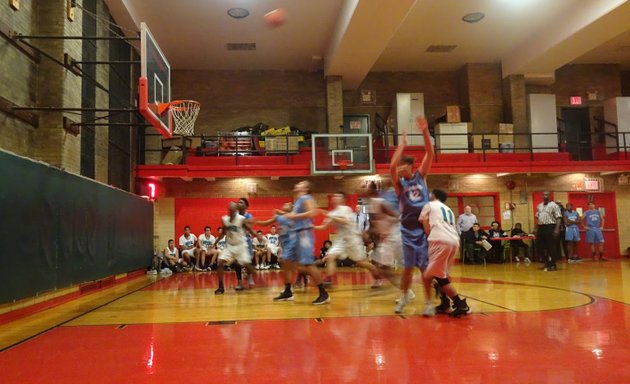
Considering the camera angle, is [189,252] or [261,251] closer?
[189,252]

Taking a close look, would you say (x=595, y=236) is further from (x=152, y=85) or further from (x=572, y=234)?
(x=152, y=85)

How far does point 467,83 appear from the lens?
18969 millimetres

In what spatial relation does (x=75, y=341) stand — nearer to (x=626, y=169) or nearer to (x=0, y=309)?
(x=0, y=309)

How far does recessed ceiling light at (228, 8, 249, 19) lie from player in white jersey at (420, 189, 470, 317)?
426 inches

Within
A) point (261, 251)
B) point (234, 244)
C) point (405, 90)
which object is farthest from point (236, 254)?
point (405, 90)

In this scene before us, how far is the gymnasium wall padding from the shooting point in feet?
19.5

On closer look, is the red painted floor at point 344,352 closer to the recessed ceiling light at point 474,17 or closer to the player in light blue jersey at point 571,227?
the player in light blue jersey at point 571,227

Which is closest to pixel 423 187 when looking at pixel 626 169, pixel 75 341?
pixel 75 341

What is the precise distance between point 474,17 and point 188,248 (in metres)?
11.3

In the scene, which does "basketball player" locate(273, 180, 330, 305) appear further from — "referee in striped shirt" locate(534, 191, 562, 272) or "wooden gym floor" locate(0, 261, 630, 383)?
"referee in striped shirt" locate(534, 191, 562, 272)

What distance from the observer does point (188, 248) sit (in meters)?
14.7

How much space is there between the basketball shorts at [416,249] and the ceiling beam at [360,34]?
7732mm

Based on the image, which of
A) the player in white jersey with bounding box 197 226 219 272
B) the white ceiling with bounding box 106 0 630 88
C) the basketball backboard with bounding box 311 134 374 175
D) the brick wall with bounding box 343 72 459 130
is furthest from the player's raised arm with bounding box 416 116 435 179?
the brick wall with bounding box 343 72 459 130

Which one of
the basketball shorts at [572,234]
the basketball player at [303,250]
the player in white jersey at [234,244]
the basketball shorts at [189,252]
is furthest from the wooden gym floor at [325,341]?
the basketball shorts at [572,234]
